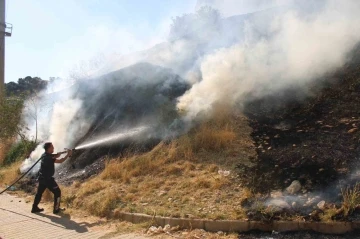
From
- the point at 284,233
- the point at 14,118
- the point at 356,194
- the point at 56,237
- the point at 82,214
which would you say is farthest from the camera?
the point at 14,118

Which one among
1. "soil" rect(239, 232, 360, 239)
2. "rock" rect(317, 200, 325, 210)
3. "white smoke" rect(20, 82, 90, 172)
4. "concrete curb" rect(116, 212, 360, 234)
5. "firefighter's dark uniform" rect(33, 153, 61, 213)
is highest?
"white smoke" rect(20, 82, 90, 172)

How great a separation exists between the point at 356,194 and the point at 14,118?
13366mm

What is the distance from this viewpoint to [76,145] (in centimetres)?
1099

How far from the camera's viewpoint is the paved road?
483cm

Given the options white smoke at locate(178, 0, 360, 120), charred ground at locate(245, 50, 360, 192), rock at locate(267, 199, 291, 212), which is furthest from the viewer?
white smoke at locate(178, 0, 360, 120)

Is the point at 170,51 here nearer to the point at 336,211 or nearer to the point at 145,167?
the point at 145,167

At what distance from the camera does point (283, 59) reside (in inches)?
425

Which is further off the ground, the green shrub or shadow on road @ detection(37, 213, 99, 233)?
the green shrub

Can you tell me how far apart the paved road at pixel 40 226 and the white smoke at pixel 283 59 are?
4708 mm

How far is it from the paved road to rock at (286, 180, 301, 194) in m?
2.47

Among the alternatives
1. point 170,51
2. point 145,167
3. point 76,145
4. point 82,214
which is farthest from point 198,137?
point 170,51

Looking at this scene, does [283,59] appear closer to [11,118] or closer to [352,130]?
[352,130]

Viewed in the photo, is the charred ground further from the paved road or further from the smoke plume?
the paved road

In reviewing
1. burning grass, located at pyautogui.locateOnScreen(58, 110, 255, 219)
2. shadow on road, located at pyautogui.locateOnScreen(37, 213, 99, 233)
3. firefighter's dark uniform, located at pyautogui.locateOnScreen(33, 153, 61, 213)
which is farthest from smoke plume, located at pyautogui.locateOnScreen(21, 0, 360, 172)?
shadow on road, located at pyautogui.locateOnScreen(37, 213, 99, 233)
